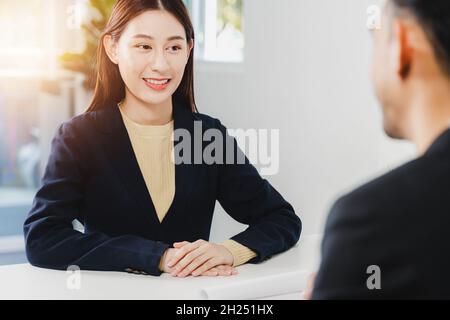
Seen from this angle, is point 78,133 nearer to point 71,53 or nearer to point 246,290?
point 246,290

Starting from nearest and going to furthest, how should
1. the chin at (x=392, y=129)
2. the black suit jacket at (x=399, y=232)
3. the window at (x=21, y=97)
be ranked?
the black suit jacket at (x=399, y=232), the chin at (x=392, y=129), the window at (x=21, y=97)

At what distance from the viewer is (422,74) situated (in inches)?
24.5

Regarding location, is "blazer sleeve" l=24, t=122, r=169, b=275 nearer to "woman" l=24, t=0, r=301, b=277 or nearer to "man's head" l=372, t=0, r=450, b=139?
"woman" l=24, t=0, r=301, b=277

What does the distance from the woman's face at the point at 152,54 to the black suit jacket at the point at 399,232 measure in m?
0.93

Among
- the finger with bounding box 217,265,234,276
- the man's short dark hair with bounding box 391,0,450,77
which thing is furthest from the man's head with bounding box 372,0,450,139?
the finger with bounding box 217,265,234,276

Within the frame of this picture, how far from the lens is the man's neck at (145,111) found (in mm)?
1477

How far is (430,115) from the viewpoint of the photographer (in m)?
0.62

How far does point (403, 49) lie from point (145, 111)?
93 centimetres

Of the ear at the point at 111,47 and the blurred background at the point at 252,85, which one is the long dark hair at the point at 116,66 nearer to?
the ear at the point at 111,47

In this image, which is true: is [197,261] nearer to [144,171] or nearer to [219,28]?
[144,171]

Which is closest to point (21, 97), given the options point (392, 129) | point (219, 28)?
point (219, 28)

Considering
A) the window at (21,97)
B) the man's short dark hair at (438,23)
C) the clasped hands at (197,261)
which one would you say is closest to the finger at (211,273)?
the clasped hands at (197,261)

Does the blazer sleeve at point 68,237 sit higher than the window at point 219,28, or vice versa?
the window at point 219,28
